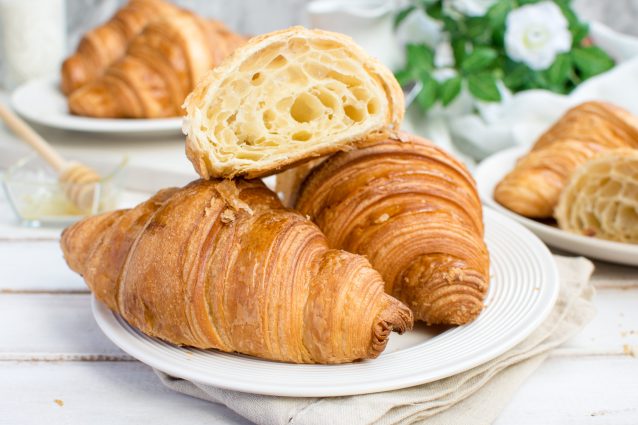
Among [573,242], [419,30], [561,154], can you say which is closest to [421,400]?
[573,242]

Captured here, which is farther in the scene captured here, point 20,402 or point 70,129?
point 70,129

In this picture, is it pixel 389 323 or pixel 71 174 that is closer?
pixel 389 323

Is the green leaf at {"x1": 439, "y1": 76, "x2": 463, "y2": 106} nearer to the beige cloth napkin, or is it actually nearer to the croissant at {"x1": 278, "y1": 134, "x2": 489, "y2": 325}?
the croissant at {"x1": 278, "y1": 134, "x2": 489, "y2": 325}

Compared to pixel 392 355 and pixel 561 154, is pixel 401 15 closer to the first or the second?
pixel 561 154

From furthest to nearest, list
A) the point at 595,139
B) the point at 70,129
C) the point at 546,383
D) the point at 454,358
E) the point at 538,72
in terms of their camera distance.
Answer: the point at 538,72 < the point at 70,129 < the point at 595,139 < the point at 546,383 < the point at 454,358

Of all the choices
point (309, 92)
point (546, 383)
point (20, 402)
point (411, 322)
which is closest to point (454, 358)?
point (411, 322)

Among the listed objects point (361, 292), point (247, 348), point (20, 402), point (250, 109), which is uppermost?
point (250, 109)

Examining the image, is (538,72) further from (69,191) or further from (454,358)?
(454,358)
